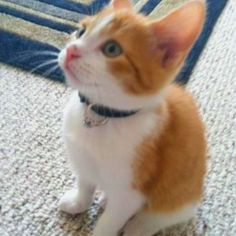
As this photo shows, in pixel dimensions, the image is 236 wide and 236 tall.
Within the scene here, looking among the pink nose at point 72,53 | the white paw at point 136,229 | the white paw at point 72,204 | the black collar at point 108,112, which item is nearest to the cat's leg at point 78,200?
the white paw at point 72,204

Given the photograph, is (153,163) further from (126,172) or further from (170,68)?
(170,68)

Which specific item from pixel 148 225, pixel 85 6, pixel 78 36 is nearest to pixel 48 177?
pixel 148 225

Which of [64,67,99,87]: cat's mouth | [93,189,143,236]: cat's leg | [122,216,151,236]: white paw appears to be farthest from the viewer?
[122,216,151,236]: white paw

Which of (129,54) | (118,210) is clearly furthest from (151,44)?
(118,210)

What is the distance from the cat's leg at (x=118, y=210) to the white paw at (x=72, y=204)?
0.10 meters

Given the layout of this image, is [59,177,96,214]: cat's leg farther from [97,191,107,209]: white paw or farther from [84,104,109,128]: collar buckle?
[84,104,109,128]: collar buckle

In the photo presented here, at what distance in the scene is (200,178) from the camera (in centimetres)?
91

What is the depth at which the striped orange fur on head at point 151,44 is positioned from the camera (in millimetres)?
714

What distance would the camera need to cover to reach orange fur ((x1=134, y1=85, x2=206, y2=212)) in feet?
2.61

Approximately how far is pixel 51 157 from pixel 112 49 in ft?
1.42

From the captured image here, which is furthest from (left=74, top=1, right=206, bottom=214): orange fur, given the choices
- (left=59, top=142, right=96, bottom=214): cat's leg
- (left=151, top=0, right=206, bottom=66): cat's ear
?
(left=59, top=142, right=96, bottom=214): cat's leg

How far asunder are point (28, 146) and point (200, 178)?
417mm

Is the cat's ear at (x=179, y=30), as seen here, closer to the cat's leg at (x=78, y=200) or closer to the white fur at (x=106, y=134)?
the white fur at (x=106, y=134)

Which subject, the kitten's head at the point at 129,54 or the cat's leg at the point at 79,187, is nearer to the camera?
the kitten's head at the point at 129,54
